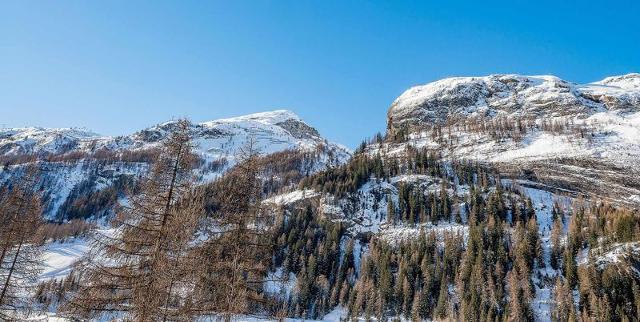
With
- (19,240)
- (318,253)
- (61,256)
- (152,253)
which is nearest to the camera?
(152,253)

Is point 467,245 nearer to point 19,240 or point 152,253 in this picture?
point 19,240

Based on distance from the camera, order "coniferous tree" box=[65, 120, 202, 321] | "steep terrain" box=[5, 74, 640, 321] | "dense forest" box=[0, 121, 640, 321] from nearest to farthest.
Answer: "coniferous tree" box=[65, 120, 202, 321] → "dense forest" box=[0, 121, 640, 321] → "steep terrain" box=[5, 74, 640, 321]

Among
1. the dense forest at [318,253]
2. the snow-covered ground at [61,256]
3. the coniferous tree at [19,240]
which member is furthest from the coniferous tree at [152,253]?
the snow-covered ground at [61,256]

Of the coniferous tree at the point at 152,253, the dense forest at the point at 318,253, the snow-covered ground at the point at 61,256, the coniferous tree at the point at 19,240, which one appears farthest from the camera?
the snow-covered ground at the point at 61,256

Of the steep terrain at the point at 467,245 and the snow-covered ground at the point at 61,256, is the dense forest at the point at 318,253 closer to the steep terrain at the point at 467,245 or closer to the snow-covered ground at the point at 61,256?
the steep terrain at the point at 467,245

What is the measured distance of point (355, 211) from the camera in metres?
180

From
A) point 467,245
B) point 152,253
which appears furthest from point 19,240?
point 467,245

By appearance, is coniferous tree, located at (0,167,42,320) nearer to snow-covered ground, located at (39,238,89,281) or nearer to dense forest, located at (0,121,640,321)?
dense forest, located at (0,121,640,321)

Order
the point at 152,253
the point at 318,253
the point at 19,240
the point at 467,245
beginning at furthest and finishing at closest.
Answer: the point at 318,253, the point at 467,245, the point at 19,240, the point at 152,253

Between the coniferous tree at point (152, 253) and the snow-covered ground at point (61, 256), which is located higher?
the coniferous tree at point (152, 253)

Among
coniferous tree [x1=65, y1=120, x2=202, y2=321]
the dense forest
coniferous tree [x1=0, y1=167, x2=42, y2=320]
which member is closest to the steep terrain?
the dense forest

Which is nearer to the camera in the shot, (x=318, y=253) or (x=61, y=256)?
(x=318, y=253)

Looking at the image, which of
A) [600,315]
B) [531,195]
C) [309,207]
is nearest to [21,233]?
[600,315]

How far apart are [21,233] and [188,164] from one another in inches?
631
